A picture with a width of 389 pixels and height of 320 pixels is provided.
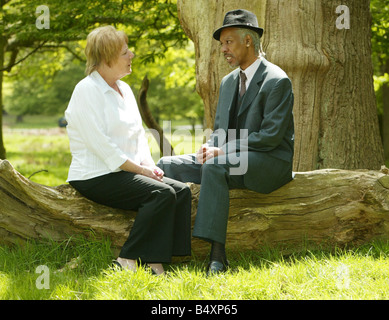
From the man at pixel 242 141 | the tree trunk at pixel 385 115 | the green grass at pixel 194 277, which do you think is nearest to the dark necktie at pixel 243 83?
the man at pixel 242 141

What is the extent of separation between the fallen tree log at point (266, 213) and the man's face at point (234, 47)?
1.21 metres

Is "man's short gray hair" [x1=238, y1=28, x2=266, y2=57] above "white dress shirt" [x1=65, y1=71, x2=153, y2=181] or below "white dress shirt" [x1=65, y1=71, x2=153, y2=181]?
above

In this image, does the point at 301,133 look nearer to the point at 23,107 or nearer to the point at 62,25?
the point at 62,25

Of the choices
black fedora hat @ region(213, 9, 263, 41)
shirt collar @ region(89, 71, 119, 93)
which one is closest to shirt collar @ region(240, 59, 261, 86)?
black fedora hat @ region(213, 9, 263, 41)

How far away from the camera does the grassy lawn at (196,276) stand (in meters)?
3.58

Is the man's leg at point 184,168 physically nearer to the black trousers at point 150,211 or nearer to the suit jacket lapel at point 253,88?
the black trousers at point 150,211

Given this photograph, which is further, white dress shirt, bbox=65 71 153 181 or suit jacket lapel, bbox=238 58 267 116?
suit jacket lapel, bbox=238 58 267 116

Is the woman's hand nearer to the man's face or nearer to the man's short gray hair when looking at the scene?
the man's face

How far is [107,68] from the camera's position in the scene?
4.36m

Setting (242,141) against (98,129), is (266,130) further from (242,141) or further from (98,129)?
(98,129)

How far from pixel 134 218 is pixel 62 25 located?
21.9 ft

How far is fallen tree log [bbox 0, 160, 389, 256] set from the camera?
4402mm

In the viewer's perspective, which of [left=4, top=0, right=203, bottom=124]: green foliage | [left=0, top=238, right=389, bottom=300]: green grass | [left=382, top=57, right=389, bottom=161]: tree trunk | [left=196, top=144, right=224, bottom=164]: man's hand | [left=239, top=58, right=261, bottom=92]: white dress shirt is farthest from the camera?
[left=382, top=57, right=389, bottom=161]: tree trunk
